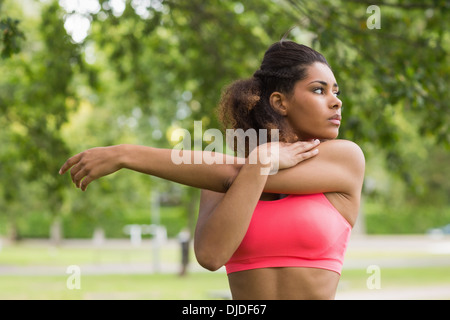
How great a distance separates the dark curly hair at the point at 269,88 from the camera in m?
2.02

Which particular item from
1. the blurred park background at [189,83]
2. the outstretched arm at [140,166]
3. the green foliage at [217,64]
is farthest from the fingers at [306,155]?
the blurred park background at [189,83]

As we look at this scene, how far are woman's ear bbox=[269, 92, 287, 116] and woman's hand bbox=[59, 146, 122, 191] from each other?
58cm

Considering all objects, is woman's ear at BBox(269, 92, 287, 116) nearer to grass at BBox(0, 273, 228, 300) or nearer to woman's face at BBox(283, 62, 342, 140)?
woman's face at BBox(283, 62, 342, 140)

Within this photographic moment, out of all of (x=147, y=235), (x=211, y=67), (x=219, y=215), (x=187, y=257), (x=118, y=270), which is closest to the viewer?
(x=219, y=215)

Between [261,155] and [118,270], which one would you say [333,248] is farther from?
[118,270]

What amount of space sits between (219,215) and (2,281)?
13.6 m

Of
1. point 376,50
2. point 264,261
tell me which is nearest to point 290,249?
point 264,261

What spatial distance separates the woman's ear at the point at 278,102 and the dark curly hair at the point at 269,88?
0.01 metres

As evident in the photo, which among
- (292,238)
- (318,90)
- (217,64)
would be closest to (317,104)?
(318,90)

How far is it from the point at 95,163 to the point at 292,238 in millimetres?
588

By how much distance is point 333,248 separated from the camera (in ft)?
5.97

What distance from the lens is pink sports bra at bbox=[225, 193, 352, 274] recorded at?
177 centimetres

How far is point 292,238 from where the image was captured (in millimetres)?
1770

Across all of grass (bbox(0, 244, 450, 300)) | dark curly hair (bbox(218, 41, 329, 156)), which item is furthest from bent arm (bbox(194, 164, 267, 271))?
grass (bbox(0, 244, 450, 300))
